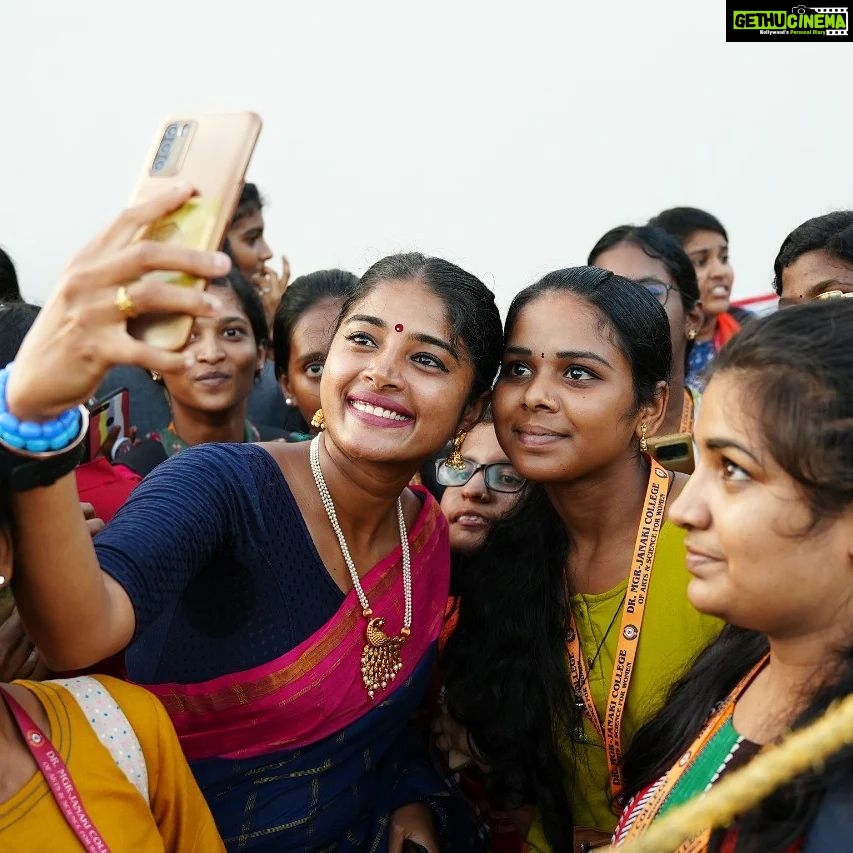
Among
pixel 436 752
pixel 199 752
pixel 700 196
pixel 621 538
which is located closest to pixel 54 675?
pixel 199 752

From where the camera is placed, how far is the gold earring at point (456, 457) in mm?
2371

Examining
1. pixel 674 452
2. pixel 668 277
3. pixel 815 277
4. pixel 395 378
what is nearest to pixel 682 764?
pixel 395 378

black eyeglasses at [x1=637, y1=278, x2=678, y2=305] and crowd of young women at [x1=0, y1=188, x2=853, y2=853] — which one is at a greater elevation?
black eyeglasses at [x1=637, y1=278, x2=678, y2=305]

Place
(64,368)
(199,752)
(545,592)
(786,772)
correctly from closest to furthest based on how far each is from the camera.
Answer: (786,772)
(64,368)
(199,752)
(545,592)

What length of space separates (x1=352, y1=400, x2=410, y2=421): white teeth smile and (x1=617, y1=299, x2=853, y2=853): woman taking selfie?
28.9 inches

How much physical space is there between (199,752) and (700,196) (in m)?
4.03

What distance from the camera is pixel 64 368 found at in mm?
1170

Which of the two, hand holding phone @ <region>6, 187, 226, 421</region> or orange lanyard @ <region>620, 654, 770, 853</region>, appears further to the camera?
orange lanyard @ <region>620, 654, 770, 853</region>

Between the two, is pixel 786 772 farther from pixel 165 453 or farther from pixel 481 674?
pixel 165 453

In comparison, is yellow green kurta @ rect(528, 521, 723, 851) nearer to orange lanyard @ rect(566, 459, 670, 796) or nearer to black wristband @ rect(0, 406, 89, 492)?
orange lanyard @ rect(566, 459, 670, 796)

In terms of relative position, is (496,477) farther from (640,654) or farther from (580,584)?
(640,654)

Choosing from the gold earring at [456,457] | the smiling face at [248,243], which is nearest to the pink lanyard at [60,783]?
the gold earring at [456,457]

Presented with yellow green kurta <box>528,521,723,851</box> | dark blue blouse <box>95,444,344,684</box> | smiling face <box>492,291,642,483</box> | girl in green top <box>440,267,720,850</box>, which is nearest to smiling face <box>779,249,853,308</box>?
girl in green top <box>440,267,720,850</box>

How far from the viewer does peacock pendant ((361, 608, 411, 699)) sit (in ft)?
6.72
